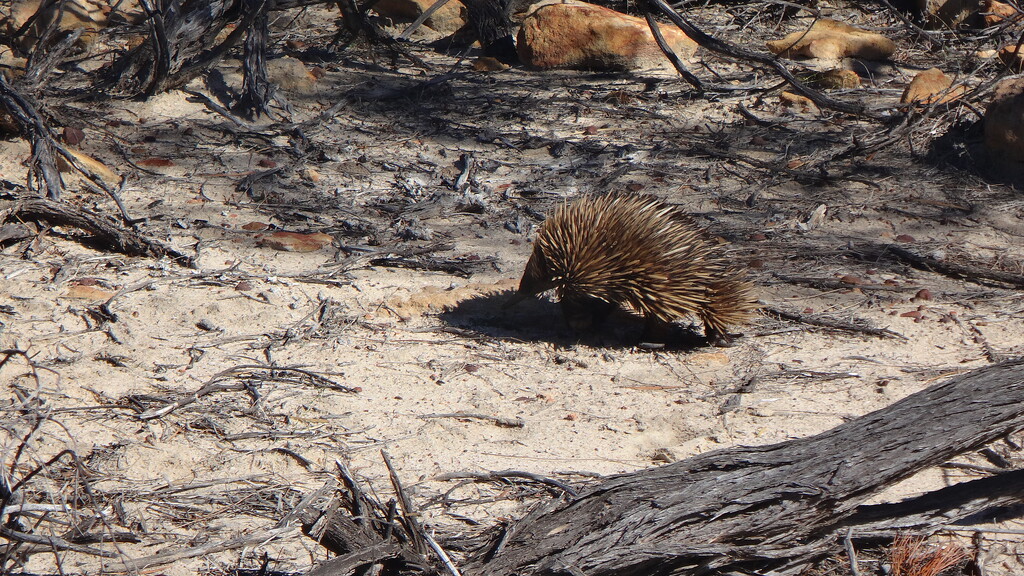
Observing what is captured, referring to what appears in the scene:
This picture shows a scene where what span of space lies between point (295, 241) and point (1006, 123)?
192 inches

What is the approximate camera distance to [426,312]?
15.6 feet

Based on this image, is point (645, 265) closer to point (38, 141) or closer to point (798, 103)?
point (38, 141)

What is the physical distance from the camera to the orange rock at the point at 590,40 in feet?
26.2

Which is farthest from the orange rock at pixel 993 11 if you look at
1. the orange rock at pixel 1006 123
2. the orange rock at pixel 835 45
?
the orange rock at pixel 1006 123

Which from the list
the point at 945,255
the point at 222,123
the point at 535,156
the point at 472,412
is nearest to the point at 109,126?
the point at 222,123

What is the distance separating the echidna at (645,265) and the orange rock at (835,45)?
14.3 feet

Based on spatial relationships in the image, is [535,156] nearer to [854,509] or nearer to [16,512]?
[854,509]

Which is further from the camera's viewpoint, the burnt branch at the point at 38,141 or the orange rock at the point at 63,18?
the orange rock at the point at 63,18

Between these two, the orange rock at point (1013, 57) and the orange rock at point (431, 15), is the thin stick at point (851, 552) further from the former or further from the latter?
the orange rock at point (431, 15)

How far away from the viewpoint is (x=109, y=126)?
6.59 metres

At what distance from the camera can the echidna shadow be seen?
4652 millimetres

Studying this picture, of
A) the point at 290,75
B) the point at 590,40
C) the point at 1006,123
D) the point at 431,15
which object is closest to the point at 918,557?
the point at 1006,123

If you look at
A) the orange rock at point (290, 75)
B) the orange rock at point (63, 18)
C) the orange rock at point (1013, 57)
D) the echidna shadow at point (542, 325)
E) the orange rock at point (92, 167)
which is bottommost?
the echidna shadow at point (542, 325)

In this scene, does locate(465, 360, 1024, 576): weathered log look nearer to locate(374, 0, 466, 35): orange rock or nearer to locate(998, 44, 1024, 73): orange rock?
locate(998, 44, 1024, 73): orange rock
